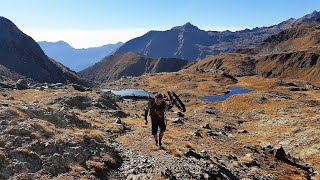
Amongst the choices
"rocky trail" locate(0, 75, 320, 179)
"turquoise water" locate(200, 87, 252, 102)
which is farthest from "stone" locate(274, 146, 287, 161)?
"turquoise water" locate(200, 87, 252, 102)

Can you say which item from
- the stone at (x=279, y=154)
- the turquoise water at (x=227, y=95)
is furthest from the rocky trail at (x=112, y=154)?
the turquoise water at (x=227, y=95)

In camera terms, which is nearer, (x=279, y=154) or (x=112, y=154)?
(x=112, y=154)

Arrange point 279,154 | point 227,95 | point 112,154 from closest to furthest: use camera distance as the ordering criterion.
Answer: point 112,154, point 279,154, point 227,95

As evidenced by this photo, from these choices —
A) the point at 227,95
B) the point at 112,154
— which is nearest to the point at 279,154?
the point at 112,154

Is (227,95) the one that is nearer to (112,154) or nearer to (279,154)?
(279,154)

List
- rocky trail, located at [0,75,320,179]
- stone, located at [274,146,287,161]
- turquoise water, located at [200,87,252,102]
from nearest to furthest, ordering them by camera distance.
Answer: rocky trail, located at [0,75,320,179] < stone, located at [274,146,287,161] < turquoise water, located at [200,87,252,102]

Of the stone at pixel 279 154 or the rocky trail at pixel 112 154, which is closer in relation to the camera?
the rocky trail at pixel 112 154

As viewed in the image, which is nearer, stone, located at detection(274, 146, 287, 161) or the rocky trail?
the rocky trail

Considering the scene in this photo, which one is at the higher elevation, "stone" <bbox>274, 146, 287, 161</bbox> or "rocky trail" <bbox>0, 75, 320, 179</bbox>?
"rocky trail" <bbox>0, 75, 320, 179</bbox>

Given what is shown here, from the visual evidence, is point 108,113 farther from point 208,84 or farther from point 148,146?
point 208,84

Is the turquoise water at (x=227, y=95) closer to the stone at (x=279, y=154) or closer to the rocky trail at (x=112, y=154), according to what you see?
the rocky trail at (x=112, y=154)

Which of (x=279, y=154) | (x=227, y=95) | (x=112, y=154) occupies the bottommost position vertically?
(x=227, y=95)

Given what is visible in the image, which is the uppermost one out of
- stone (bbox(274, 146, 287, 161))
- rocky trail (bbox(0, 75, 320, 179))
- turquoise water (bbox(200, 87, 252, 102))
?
rocky trail (bbox(0, 75, 320, 179))

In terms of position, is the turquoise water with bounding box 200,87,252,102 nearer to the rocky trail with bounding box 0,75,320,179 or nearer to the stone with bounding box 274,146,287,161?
the rocky trail with bounding box 0,75,320,179
